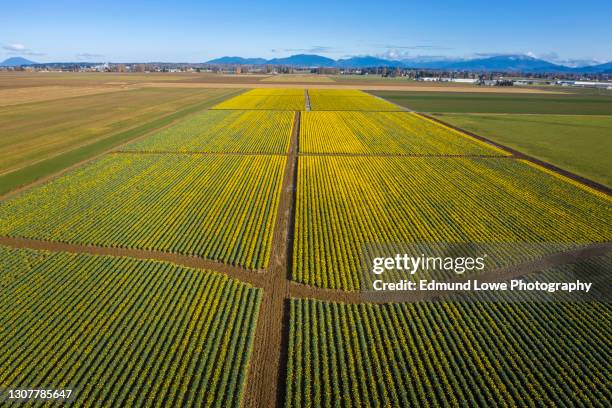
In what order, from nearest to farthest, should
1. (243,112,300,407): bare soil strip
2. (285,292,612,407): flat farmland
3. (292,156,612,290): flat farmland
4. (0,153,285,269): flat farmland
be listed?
(285,292,612,407): flat farmland → (243,112,300,407): bare soil strip → (292,156,612,290): flat farmland → (0,153,285,269): flat farmland

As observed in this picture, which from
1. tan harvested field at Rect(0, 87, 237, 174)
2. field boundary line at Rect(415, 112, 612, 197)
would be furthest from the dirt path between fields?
tan harvested field at Rect(0, 87, 237, 174)

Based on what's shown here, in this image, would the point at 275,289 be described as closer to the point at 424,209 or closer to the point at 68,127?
the point at 424,209

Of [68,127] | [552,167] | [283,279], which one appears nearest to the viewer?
[283,279]

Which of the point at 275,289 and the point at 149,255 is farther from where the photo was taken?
the point at 149,255

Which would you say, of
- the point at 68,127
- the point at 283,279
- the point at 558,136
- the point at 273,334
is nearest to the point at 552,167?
the point at 558,136

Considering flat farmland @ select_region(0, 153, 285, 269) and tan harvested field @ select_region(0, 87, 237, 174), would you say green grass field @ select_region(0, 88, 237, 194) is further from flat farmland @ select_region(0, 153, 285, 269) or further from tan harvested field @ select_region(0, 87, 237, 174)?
flat farmland @ select_region(0, 153, 285, 269)

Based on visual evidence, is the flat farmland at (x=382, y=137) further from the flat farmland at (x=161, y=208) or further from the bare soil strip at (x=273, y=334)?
the bare soil strip at (x=273, y=334)

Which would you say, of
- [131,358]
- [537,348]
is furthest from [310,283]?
[537,348]
